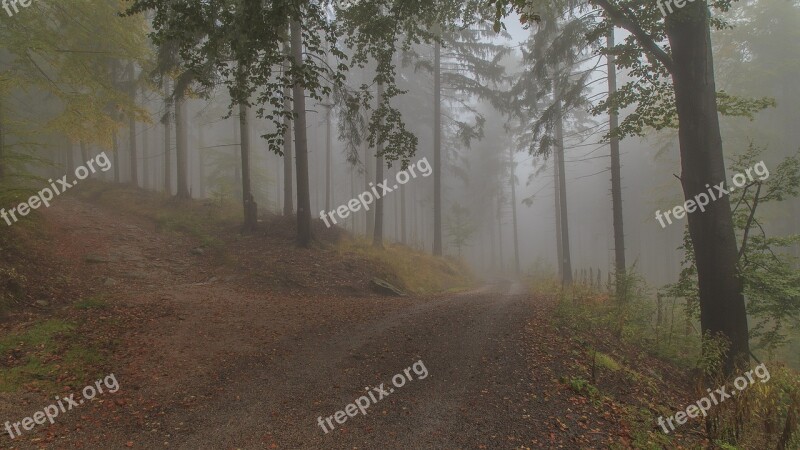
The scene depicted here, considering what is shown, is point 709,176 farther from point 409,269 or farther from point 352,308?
point 409,269

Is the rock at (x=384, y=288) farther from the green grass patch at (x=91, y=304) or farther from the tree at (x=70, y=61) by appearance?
the tree at (x=70, y=61)

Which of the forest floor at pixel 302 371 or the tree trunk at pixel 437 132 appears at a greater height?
the tree trunk at pixel 437 132

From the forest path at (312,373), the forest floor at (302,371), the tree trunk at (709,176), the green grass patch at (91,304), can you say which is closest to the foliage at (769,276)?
the tree trunk at (709,176)

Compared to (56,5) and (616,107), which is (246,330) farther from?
(56,5)

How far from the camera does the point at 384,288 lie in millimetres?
13586

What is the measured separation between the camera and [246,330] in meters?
7.73

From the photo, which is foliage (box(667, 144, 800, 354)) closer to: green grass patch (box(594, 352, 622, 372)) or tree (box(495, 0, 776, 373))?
tree (box(495, 0, 776, 373))

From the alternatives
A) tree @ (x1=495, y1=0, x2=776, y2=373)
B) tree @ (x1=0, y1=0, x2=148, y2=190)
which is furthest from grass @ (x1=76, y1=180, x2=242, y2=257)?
tree @ (x1=495, y1=0, x2=776, y2=373)

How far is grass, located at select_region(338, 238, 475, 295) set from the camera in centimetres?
1535

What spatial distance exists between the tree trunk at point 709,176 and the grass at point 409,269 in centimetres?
957

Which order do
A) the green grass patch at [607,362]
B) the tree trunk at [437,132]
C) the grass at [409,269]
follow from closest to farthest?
the green grass patch at [607,362] < the grass at [409,269] < the tree trunk at [437,132]

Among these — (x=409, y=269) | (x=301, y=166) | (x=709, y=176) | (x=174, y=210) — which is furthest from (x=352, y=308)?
(x=174, y=210)

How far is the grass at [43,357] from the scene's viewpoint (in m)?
5.33

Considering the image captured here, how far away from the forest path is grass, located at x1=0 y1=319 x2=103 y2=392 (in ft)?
1.66
